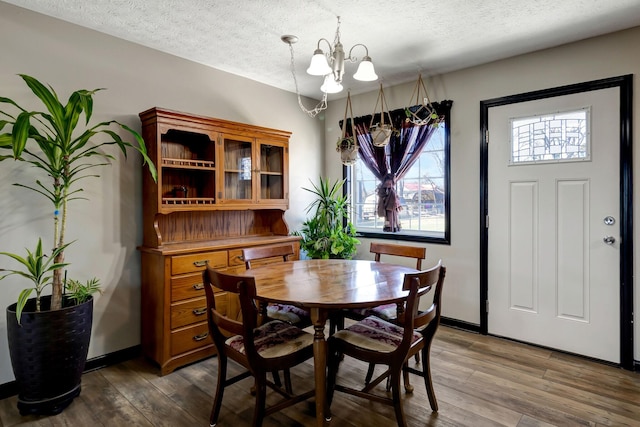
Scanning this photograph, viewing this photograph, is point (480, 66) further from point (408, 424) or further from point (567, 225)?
point (408, 424)

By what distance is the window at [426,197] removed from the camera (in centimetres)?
354

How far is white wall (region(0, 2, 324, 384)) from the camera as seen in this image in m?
2.26

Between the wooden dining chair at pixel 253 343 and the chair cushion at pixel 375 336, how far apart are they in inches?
9.3

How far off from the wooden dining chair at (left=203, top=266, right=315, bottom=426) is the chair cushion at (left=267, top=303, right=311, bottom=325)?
0.26 metres

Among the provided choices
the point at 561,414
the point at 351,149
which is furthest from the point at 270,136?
the point at 561,414

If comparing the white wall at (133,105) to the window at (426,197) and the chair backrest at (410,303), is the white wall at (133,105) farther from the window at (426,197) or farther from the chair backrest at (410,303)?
the chair backrest at (410,303)

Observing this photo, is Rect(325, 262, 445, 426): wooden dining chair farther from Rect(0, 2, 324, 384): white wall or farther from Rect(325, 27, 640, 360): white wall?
Rect(0, 2, 324, 384): white wall

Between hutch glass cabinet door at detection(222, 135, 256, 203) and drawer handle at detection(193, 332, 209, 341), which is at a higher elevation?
hutch glass cabinet door at detection(222, 135, 256, 203)

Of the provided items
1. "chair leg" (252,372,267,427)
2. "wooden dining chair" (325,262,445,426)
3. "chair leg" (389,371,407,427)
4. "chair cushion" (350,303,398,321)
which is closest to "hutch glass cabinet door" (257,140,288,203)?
"chair cushion" (350,303,398,321)

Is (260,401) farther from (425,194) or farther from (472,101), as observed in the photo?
(472,101)

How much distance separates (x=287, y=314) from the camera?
236 cm

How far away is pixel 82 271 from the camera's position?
99.8 inches

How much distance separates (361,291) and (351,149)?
1047mm

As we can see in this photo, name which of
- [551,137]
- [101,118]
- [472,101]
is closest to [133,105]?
[101,118]
